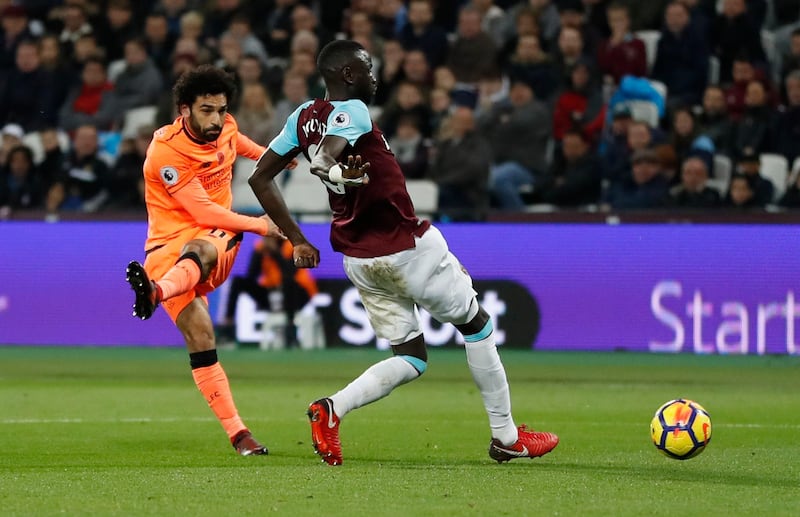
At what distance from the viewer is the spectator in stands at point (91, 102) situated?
2061cm

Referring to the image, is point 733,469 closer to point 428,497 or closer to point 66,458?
point 428,497

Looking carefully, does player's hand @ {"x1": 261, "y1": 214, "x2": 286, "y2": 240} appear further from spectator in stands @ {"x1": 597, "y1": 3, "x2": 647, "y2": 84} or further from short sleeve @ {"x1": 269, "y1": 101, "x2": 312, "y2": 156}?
spectator in stands @ {"x1": 597, "y1": 3, "x2": 647, "y2": 84}

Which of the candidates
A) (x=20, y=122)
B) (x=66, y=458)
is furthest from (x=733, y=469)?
(x=20, y=122)

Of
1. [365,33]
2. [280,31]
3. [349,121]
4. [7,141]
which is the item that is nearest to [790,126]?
[365,33]

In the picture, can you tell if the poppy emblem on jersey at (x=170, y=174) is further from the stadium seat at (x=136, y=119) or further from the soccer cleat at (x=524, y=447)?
the stadium seat at (x=136, y=119)

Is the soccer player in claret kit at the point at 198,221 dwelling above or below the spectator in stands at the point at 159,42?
below

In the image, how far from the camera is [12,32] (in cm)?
2172

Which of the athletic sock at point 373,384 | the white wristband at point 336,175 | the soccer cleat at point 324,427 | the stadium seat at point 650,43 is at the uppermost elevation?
the stadium seat at point 650,43

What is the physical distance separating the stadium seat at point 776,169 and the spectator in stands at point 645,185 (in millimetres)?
1201

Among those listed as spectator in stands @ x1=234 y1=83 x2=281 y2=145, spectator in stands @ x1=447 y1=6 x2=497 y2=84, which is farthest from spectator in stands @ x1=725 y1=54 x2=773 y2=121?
spectator in stands @ x1=234 y1=83 x2=281 y2=145

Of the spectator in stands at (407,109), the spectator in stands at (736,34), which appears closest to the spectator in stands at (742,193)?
the spectator in stands at (736,34)

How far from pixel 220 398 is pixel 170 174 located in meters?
1.35

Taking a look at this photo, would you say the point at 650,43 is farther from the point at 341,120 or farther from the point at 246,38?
the point at 341,120

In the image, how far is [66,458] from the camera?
832 centimetres
